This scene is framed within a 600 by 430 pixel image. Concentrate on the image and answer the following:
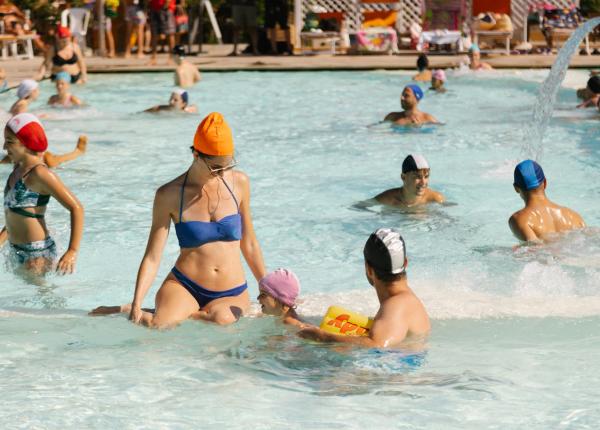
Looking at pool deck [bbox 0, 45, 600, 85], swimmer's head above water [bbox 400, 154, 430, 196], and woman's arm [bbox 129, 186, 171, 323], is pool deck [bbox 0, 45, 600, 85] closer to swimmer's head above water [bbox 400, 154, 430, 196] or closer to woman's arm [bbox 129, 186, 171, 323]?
swimmer's head above water [bbox 400, 154, 430, 196]

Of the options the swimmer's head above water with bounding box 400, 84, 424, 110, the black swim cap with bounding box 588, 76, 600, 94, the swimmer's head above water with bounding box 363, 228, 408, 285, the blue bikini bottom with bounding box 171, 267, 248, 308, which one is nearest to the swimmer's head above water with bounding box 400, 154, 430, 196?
the blue bikini bottom with bounding box 171, 267, 248, 308

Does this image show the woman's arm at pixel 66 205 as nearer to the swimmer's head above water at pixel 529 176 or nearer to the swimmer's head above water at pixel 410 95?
the swimmer's head above water at pixel 529 176

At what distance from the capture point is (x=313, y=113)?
55.2ft

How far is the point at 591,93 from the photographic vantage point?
15.5 m

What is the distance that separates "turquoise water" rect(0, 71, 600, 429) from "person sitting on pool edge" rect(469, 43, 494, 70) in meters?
5.85

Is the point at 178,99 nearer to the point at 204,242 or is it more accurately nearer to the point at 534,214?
the point at 534,214

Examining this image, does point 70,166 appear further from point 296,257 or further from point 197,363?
point 197,363

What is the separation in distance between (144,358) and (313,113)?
11.4 metres

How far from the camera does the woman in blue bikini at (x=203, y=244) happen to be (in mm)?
5656

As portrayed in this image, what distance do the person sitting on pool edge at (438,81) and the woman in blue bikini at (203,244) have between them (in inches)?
495

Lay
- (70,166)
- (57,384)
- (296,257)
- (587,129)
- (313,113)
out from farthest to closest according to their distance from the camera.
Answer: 1. (313,113)
2. (587,129)
3. (70,166)
4. (296,257)
5. (57,384)

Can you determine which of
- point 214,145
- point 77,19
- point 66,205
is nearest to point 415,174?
point 66,205

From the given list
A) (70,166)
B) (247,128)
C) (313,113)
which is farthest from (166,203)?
(313,113)

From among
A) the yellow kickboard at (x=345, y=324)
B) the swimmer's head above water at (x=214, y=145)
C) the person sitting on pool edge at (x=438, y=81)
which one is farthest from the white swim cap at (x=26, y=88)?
the yellow kickboard at (x=345, y=324)
